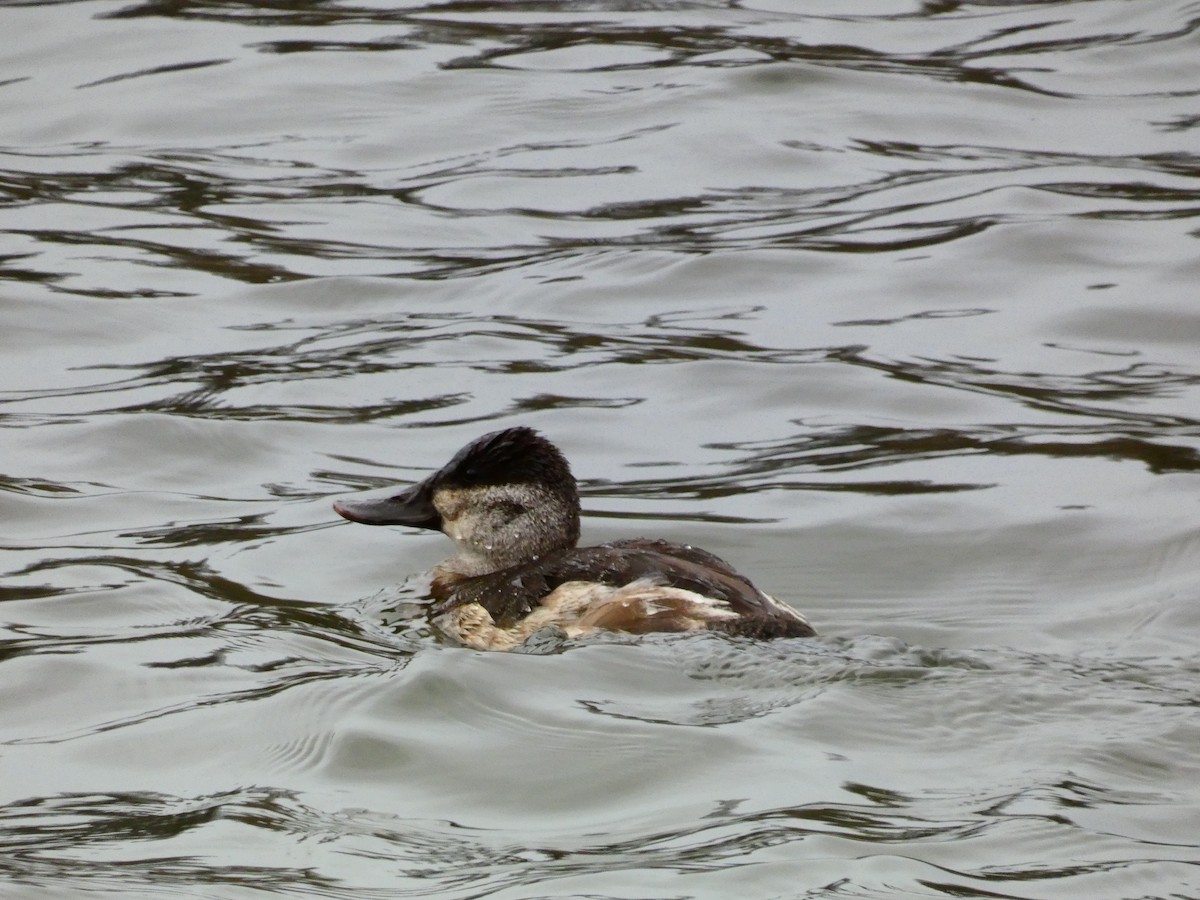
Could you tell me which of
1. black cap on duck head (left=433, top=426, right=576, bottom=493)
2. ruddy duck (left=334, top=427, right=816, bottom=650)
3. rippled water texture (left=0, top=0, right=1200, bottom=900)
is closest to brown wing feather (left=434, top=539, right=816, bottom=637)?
ruddy duck (left=334, top=427, right=816, bottom=650)

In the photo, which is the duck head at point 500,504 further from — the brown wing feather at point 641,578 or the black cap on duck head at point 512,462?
the brown wing feather at point 641,578

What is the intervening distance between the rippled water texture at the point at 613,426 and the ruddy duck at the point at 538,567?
0.14 m

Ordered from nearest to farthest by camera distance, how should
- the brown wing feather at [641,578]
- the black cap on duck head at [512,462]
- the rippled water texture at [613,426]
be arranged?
the rippled water texture at [613,426] → the brown wing feather at [641,578] → the black cap on duck head at [512,462]

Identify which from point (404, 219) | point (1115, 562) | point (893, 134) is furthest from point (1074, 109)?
point (1115, 562)

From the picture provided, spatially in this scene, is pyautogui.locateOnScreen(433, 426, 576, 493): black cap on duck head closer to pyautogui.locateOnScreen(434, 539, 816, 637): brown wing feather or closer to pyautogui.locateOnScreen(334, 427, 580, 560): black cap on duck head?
pyautogui.locateOnScreen(334, 427, 580, 560): black cap on duck head

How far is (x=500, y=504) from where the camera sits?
6.98 meters

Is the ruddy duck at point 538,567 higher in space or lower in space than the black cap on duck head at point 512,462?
lower

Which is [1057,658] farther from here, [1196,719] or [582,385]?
[582,385]

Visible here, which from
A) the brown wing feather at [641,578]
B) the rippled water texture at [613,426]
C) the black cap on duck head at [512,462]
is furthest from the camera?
the black cap on duck head at [512,462]

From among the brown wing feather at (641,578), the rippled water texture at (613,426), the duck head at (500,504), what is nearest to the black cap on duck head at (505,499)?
the duck head at (500,504)

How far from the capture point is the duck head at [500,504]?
6.93 m

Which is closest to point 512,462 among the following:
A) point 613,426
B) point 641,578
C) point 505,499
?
point 505,499

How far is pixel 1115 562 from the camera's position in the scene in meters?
7.37

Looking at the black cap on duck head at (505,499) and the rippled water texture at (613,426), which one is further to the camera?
the black cap on duck head at (505,499)
